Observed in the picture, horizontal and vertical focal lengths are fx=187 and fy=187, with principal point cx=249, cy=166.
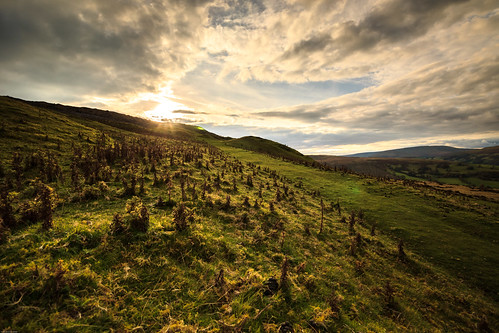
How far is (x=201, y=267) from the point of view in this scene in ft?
19.6

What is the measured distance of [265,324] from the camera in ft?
15.2

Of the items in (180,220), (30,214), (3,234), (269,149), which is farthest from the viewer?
(269,149)

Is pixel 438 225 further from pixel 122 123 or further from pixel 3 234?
pixel 122 123

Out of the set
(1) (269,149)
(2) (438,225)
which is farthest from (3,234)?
(1) (269,149)

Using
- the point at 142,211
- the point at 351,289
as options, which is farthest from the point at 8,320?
the point at 351,289

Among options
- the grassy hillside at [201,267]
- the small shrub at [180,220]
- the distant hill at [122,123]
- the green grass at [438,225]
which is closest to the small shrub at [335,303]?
the grassy hillside at [201,267]

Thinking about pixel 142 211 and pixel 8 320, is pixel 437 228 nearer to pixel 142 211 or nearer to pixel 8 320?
pixel 142 211

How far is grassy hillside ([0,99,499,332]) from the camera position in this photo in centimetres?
410

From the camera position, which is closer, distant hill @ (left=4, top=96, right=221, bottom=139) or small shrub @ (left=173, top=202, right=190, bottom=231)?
small shrub @ (left=173, top=202, right=190, bottom=231)

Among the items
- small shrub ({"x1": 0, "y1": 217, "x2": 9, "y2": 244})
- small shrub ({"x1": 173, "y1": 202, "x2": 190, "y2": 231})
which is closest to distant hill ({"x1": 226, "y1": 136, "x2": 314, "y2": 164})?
small shrub ({"x1": 173, "y1": 202, "x2": 190, "y2": 231})

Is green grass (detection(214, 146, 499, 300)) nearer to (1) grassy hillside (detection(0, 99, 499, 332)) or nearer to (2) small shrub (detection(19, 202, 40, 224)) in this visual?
(1) grassy hillside (detection(0, 99, 499, 332))

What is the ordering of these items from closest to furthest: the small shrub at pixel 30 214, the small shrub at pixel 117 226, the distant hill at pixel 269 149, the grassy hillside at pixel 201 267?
the grassy hillside at pixel 201 267
the small shrub at pixel 30 214
the small shrub at pixel 117 226
the distant hill at pixel 269 149

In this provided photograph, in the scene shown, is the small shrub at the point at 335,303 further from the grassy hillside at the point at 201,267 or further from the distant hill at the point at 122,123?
the distant hill at the point at 122,123

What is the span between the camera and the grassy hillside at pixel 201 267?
13.5ft
